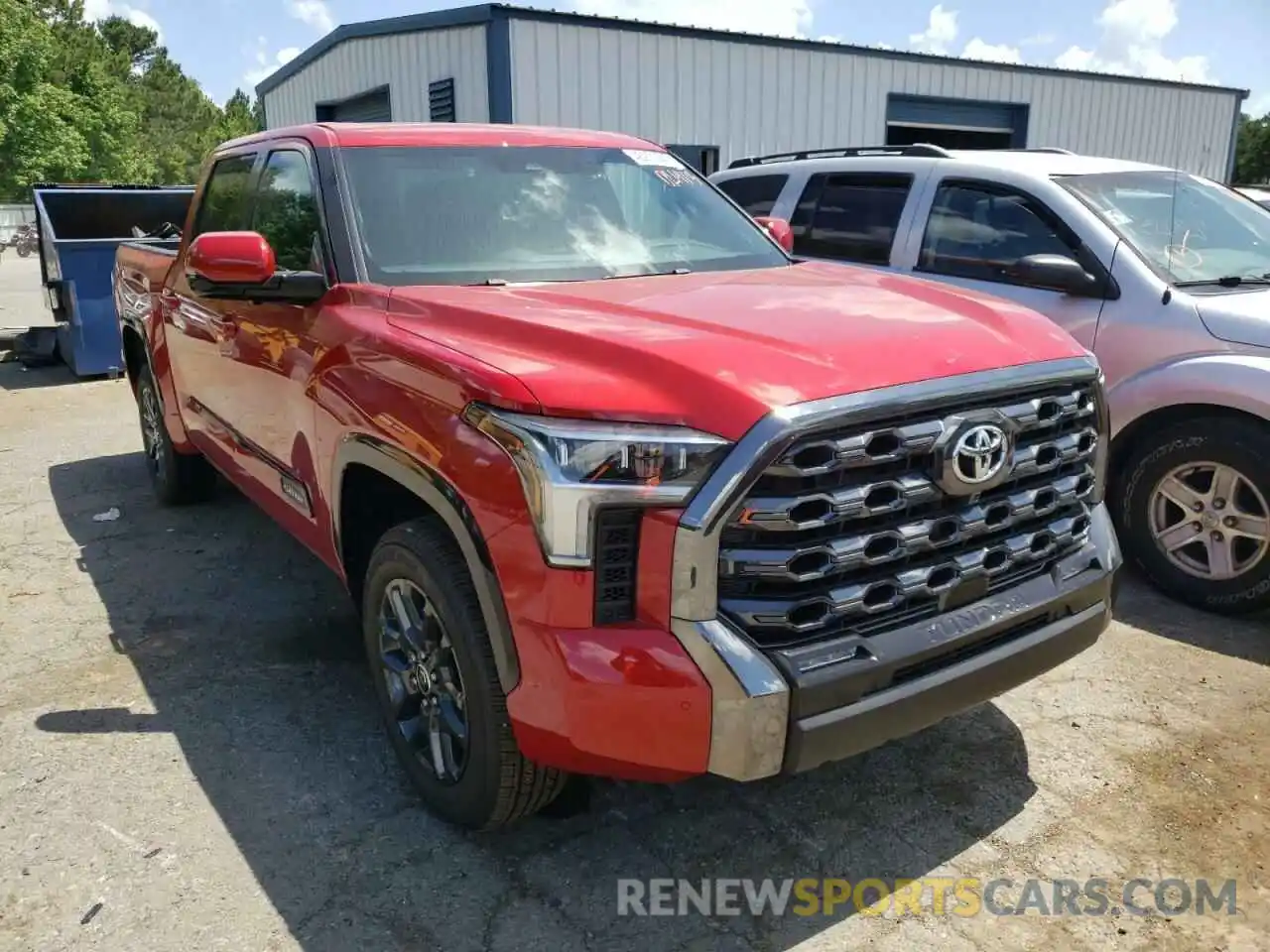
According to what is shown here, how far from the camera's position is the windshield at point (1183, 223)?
468 cm

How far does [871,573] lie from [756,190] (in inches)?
183

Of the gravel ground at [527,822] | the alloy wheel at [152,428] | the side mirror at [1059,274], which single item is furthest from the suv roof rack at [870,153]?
the alloy wheel at [152,428]

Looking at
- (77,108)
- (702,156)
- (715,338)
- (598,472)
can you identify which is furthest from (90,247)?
(77,108)

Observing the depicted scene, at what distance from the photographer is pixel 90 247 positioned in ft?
30.7

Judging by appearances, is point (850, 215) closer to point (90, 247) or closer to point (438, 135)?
point (438, 135)

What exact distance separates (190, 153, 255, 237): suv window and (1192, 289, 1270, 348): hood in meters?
4.05

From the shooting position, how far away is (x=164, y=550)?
208 inches

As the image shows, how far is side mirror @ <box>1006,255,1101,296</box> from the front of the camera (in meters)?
4.59

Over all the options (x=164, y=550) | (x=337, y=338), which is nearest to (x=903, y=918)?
(x=337, y=338)

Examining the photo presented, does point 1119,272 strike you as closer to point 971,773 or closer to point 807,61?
point 971,773

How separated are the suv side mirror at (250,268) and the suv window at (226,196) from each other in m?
1.21

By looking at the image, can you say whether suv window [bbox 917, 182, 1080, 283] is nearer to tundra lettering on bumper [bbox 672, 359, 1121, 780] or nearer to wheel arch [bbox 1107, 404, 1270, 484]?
wheel arch [bbox 1107, 404, 1270, 484]

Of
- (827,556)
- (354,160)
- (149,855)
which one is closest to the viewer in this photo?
(827,556)

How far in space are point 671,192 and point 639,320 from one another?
1540 mm
